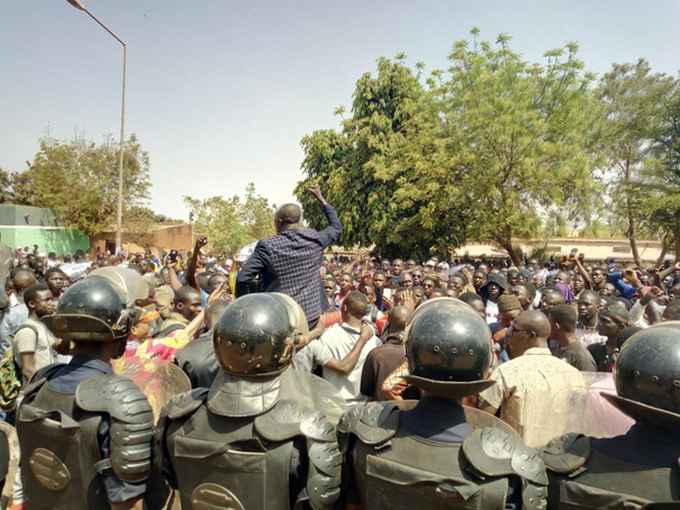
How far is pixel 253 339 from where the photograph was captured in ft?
7.59

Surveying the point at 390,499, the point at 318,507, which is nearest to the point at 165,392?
the point at 318,507

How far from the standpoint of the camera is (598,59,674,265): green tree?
2698cm

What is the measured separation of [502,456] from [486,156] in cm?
1913

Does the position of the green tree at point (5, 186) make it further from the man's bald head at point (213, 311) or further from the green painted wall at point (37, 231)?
the man's bald head at point (213, 311)

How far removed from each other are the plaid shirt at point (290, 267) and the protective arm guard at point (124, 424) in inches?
81.6

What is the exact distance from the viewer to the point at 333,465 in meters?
2.14

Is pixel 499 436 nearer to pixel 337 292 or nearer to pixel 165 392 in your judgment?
pixel 165 392

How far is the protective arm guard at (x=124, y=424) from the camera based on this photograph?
2.25 metres

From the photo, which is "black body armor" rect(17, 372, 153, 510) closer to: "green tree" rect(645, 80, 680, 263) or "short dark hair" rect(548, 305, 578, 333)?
"short dark hair" rect(548, 305, 578, 333)

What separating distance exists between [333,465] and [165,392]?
1358 mm

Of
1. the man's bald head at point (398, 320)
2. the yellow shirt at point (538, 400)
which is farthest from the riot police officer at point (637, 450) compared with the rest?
the man's bald head at point (398, 320)

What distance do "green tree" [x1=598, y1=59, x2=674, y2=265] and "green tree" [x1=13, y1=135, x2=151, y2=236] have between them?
25.5 metres

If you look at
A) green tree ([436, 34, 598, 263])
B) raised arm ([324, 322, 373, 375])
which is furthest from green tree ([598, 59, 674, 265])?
raised arm ([324, 322, 373, 375])

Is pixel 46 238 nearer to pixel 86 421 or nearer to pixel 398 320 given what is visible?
pixel 398 320
